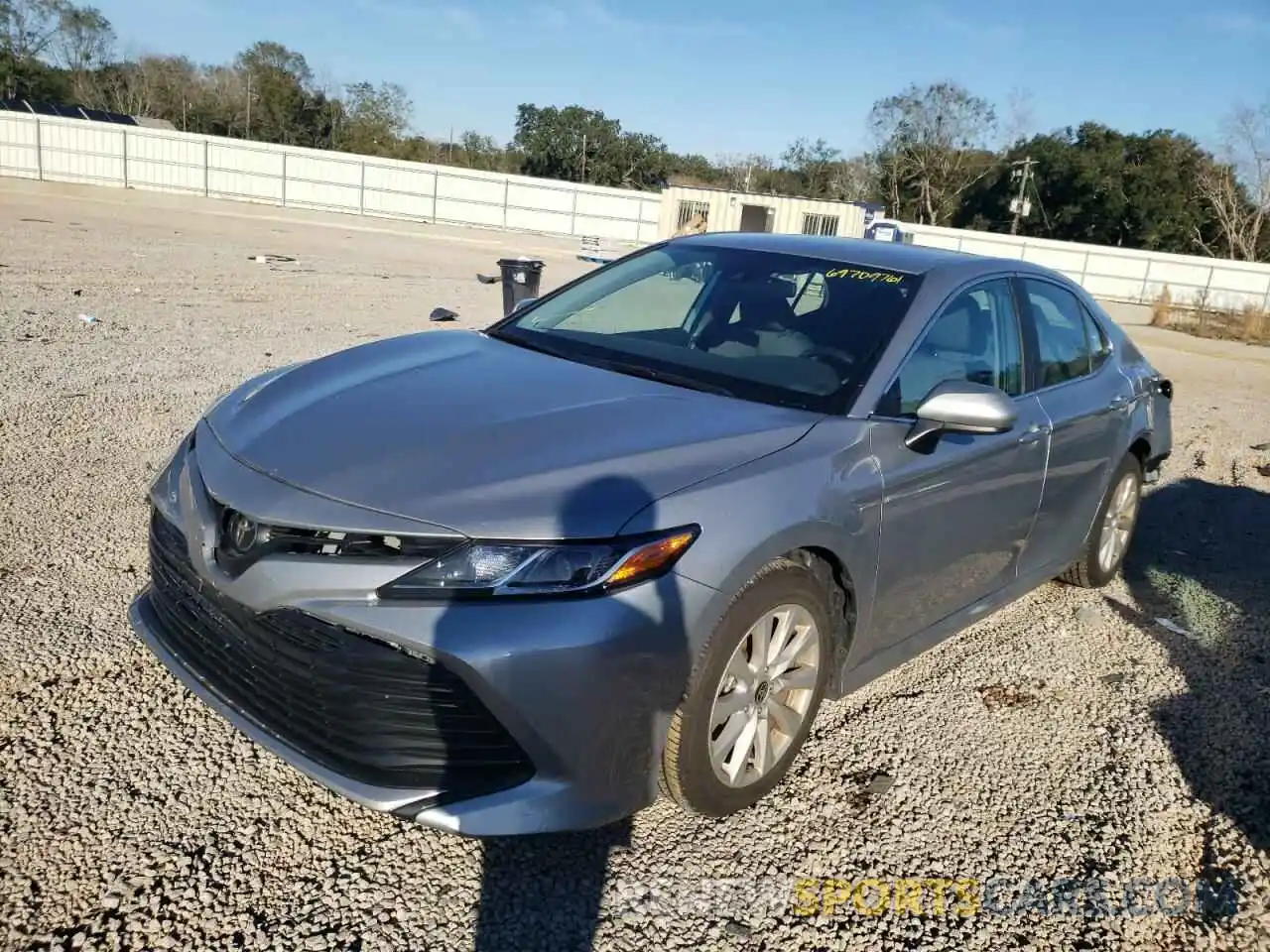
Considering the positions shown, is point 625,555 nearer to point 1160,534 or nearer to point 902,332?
point 902,332

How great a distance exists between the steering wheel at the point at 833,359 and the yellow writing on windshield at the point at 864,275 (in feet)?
1.52

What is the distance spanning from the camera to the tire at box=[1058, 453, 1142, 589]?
481cm

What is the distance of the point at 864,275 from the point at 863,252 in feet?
1.01

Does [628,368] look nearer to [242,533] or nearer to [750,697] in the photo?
[750,697]

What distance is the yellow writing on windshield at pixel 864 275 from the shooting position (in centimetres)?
370

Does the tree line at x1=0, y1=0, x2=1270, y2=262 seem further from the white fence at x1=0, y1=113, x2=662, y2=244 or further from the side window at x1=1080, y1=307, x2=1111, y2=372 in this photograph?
the side window at x1=1080, y1=307, x2=1111, y2=372

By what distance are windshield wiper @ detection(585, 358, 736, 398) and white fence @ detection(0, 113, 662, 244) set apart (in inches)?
1342

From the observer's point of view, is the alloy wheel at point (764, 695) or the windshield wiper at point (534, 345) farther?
the windshield wiper at point (534, 345)

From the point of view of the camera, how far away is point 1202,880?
2885 mm

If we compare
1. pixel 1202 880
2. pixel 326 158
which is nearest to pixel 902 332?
pixel 1202 880

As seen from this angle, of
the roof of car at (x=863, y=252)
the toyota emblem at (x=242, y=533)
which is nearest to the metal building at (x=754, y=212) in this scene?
the roof of car at (x=863, y=252)

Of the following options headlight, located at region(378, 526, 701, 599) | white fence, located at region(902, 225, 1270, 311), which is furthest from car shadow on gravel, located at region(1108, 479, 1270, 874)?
white fence, located at region(902, 225, 1270, 311)

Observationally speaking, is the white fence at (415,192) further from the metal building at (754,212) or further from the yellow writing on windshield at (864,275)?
the yellow writing on windshield at (864,275)

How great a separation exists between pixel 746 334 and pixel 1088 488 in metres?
1.94
